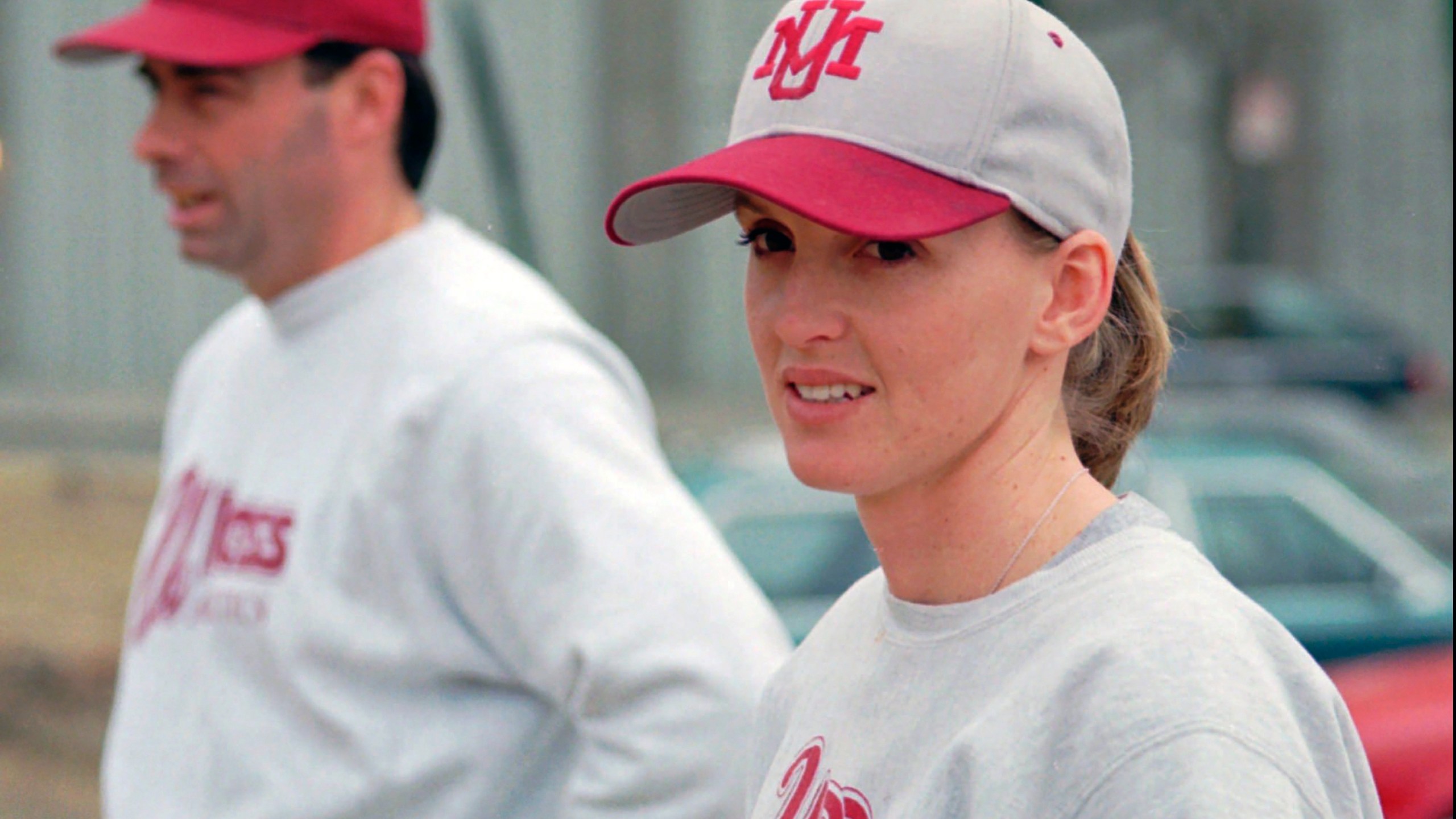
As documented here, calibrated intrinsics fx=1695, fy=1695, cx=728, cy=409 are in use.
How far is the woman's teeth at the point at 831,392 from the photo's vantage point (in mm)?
1460

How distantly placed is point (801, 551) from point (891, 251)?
4.60m

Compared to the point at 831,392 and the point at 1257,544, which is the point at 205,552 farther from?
the point at 1257,544

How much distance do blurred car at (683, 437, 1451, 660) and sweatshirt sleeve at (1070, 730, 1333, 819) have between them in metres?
4.53

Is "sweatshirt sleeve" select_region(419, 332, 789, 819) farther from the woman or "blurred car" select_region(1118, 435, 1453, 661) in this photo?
"blurred car" select_region(1118, 435, 1453, 661)

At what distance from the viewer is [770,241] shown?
5.09ft

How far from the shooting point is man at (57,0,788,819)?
7.33 feet

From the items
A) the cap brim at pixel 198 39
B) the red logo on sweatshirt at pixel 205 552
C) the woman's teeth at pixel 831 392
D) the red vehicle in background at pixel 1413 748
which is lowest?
the red vehicle in background at pixel 1413 748

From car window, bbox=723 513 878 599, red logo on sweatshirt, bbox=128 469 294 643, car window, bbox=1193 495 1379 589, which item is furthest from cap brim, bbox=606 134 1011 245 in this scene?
car window, bbox=1193 495 1379 589

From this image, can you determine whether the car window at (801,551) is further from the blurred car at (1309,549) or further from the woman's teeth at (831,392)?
the woman's teeth at (831,392)

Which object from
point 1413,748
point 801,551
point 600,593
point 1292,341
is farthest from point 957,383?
point 1292,341

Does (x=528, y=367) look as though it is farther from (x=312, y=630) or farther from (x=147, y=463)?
(x=147, y=463)

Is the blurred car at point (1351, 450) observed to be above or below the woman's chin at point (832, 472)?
below

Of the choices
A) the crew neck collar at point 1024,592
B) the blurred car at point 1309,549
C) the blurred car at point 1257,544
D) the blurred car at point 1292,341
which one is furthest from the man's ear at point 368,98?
the blurred car at point 1292,341

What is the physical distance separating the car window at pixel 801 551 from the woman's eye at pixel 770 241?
14.1 feet
